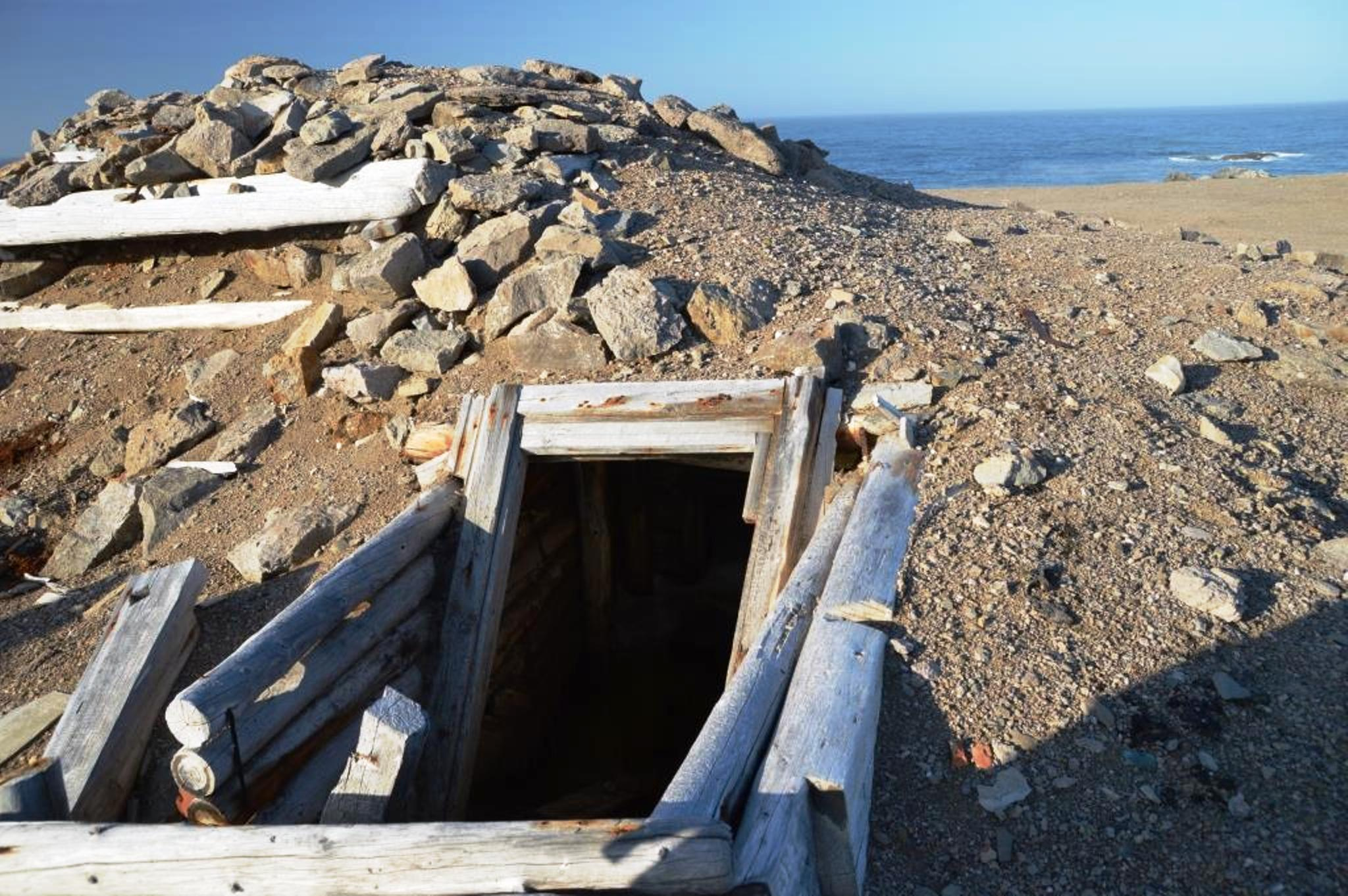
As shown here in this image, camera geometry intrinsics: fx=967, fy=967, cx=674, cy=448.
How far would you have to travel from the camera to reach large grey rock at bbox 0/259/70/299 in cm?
855

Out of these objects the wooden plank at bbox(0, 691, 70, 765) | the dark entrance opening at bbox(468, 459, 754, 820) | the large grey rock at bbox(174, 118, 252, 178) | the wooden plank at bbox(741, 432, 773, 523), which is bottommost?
the dark entrance opening at bbox(468, 459, 754, 820)

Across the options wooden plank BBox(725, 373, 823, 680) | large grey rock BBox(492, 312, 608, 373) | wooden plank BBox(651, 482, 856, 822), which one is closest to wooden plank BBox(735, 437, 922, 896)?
wooden plank BBox(651, 482, 856, 822)

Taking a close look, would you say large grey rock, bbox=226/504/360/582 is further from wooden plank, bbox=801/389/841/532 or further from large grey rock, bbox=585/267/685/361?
wooden plank, bbox=801/389/841/532

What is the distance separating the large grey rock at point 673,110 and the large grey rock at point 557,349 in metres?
4.32

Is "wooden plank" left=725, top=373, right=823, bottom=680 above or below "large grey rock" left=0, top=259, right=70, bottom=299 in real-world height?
below

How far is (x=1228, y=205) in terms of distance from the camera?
777 inches

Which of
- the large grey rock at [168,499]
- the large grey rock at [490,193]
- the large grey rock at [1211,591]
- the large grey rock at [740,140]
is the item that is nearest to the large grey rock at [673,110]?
the large grey rock at [740,140]

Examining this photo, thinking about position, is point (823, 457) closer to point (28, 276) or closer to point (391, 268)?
point (391, 268)

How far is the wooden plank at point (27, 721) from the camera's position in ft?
15.2

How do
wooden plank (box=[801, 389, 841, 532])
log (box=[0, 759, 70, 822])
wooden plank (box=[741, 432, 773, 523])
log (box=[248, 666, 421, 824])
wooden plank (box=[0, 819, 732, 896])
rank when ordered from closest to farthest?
wooden plank (box=[0, 819, 732, 896]) → log (box=[0, 759, 70, 822]) → log (box=[248, 666, 421, 824]) → wooden plank (box=[801, 389, 841, 532]) → wooden plank (box=[741, 432, 773, 523])

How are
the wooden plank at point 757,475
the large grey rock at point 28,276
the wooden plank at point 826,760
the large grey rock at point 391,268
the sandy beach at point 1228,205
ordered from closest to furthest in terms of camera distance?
the wooden plank at point 826,760
the wooden plank at point 757,475
the large grey rock at point 391,268
the large grey rock at point 28,276
the sandy beach at point 1228,205

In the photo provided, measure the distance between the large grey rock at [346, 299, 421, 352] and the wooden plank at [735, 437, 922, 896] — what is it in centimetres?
401

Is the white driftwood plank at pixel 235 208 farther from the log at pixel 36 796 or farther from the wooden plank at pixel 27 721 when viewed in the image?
the log at pixel 36 796

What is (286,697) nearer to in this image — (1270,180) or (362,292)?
(362,292)
